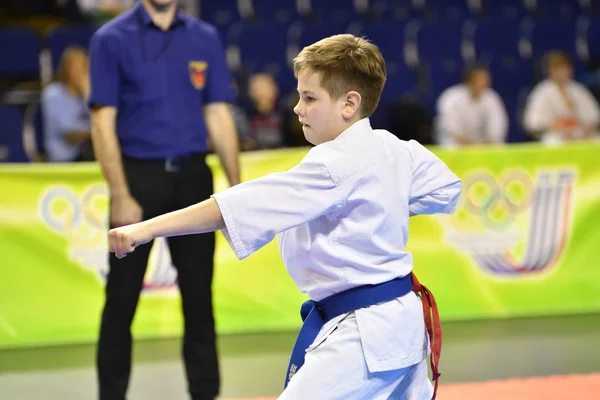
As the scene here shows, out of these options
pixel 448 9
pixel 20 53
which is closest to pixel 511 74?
pixel 448 9

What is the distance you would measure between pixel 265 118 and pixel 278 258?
2215 millimetres

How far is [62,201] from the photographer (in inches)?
203

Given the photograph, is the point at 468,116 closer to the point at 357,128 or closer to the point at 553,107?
the point at 553,107

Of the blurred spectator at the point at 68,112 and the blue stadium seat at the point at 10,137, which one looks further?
the blurred spectator at the point at 68,112

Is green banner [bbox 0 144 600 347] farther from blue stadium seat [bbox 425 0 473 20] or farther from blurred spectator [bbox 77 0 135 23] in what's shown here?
blue stadium seat [bbox 425 0 473 20]

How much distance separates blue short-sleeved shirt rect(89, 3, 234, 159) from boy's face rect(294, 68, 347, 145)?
1372mm

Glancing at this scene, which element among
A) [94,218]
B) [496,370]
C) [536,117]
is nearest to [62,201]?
[94,218]

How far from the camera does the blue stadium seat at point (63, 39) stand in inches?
307

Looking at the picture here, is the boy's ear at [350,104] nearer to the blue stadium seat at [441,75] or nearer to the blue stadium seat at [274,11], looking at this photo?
the blue stadium seat at [441,75]

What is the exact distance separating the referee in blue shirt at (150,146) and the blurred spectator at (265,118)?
3.57 meters

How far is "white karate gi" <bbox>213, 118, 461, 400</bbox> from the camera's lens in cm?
206

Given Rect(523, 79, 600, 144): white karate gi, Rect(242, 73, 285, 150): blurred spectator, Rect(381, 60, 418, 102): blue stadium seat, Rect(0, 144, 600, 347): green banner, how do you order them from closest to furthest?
Rect(0, 144, 600, 347): green banner, Rect(242, 73, 285, 150): blurred spectator, Rect(523, 79, 600, 144): white karate gi, Rect(381, 60, 418, 102): blue stadium seat

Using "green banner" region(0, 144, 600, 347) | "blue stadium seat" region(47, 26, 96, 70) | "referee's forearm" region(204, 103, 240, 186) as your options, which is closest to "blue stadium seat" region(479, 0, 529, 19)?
"blue stadium seat" region(47, 26, 96, 70)

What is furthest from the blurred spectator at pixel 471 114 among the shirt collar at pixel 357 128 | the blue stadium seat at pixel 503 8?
the shirt collar at pixel 357 128
